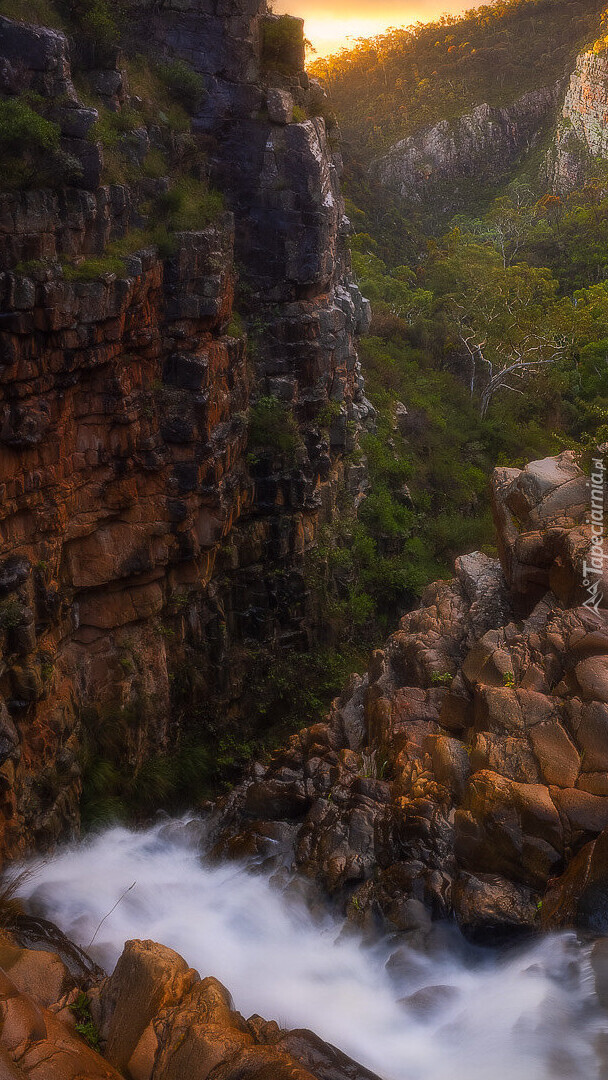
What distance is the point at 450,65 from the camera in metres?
55.6

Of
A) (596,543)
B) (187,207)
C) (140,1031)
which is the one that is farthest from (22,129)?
(140,1031)

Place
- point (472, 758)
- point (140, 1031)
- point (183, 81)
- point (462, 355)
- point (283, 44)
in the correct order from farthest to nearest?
point (462, 355) → point (283, 44) → point (183, 81) → point (472, 758) → point (140, 1031)

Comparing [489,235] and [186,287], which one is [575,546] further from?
[489,235]

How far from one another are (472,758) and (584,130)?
163 ft

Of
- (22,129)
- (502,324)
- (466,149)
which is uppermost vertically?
(466,149)

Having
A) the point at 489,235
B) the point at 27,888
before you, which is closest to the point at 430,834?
the point at 27,888

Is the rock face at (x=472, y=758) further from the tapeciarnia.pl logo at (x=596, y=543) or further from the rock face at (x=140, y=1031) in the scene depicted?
the rock face at (x=140, y=1031)

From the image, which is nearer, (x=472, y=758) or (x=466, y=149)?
(x=472, y=758)

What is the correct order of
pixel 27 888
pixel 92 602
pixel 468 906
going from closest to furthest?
1. pixel 468 906
2. pixel 27 888
3. pixel 92 602

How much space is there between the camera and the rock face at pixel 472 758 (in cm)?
871

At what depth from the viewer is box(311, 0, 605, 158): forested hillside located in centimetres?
5291

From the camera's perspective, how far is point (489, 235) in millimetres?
40438

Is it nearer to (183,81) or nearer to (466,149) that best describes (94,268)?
(183,81)

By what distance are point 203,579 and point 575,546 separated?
24.8 feet
